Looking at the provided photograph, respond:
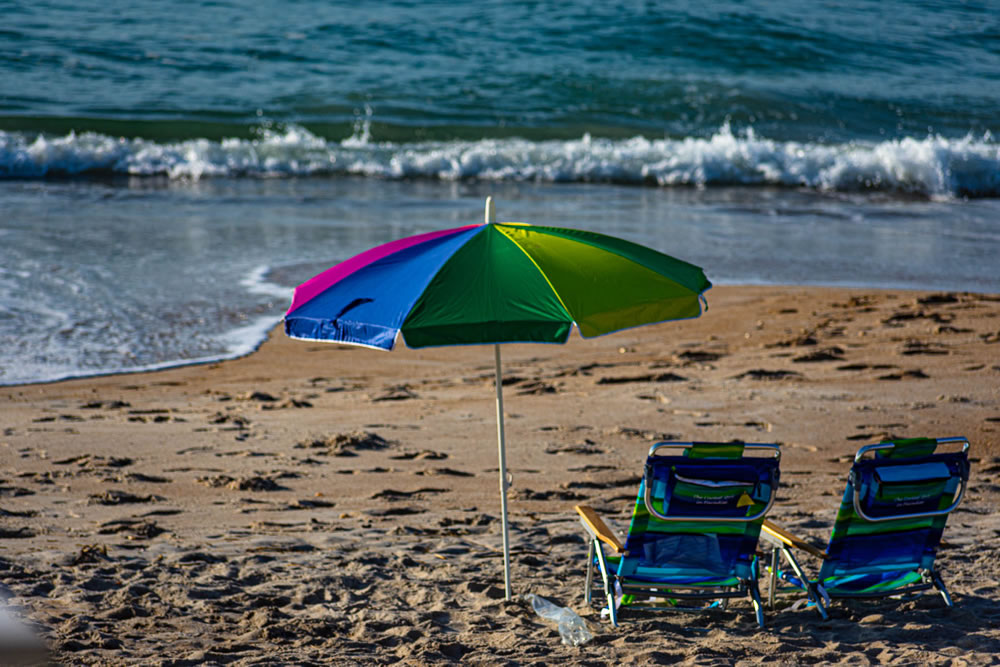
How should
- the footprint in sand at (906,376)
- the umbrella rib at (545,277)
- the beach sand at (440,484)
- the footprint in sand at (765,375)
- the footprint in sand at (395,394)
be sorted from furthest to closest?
1. the footprint in sand at (765,375)
2. the footprint in sand at (906,376)
3. the footprint in sand at (395,394)
4. the beach sand at (440,484)
5. the umbrella rib at (545,277)

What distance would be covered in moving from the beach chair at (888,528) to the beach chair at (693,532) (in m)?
0.25

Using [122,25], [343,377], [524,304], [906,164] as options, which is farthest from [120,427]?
[122,25]

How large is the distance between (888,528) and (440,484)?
269cm

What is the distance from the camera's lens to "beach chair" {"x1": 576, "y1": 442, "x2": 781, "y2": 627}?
4.20 meters

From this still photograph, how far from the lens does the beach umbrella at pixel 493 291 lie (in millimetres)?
3627

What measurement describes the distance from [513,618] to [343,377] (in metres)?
4.25

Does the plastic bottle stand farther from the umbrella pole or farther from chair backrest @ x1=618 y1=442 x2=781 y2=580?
chair backrest @ x1=618 y1=442 x2=781 y2=580

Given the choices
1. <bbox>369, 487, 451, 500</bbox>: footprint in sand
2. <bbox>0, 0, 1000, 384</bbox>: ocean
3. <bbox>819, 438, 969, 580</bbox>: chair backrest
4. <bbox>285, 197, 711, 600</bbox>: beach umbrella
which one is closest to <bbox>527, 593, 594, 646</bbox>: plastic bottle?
<bbox>819, 438, 969, 580</bbox>: chair backrest

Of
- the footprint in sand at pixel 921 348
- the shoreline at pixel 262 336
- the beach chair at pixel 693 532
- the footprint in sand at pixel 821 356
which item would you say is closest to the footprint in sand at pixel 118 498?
the shoreline at pixel 262 336

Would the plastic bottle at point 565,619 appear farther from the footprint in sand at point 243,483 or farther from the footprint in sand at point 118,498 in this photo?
the footprint in sand at point 118,498

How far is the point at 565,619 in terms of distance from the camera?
4.38m

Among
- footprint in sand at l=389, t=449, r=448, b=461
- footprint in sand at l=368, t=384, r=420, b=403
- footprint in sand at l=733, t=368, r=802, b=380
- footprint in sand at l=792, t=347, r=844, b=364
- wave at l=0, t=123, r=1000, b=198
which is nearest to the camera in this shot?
footprint in sand at l=389, t=449, r=448, b=461

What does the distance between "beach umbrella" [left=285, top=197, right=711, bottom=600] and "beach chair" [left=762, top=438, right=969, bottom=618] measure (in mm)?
1081

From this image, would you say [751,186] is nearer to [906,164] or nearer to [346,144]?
[906,164]
